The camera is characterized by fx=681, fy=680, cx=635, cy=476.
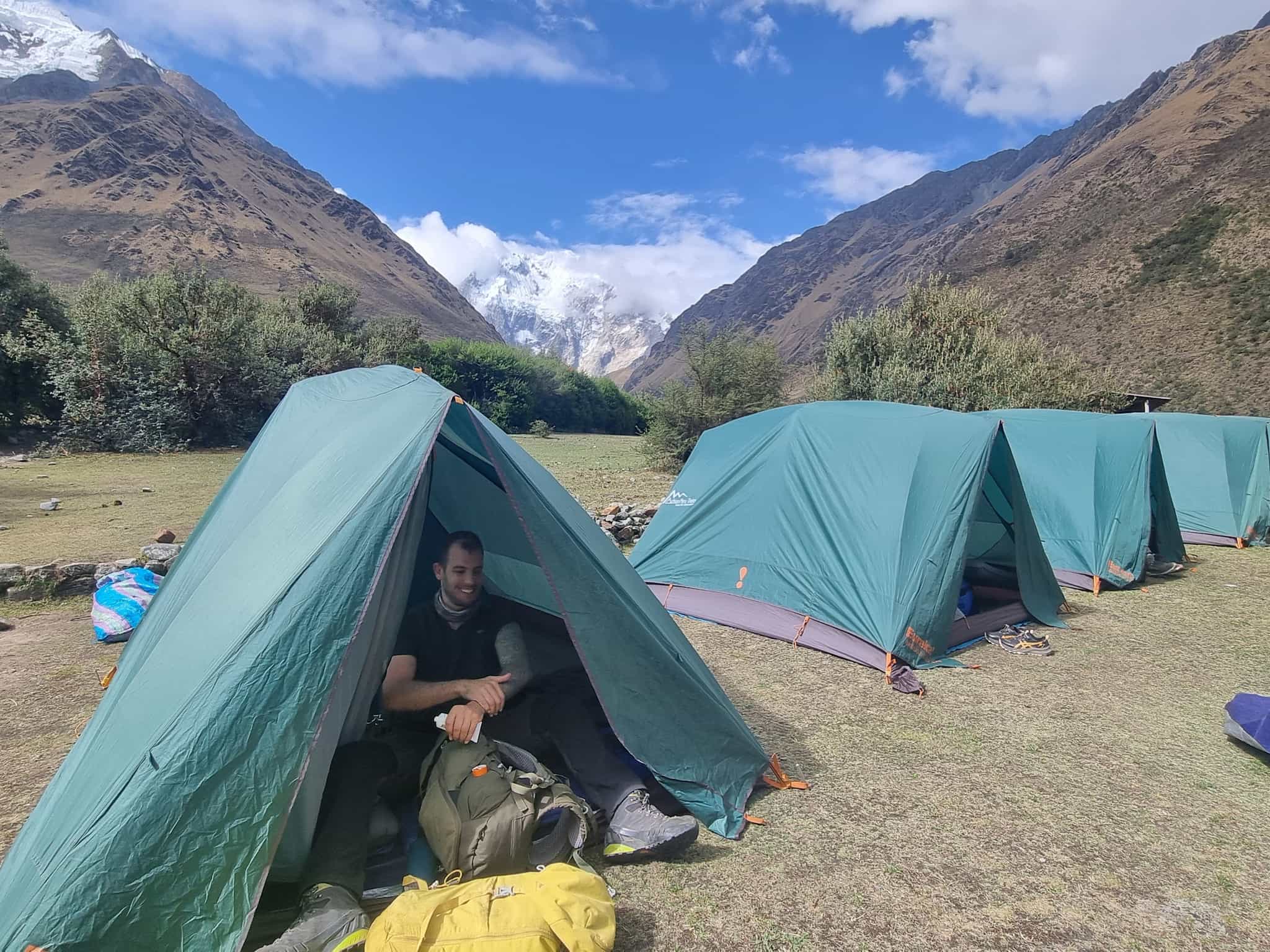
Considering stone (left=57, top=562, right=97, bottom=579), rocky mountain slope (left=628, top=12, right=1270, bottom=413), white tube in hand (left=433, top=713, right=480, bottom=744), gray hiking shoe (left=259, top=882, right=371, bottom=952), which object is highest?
rocky mountain slope (left=628, top=12, right=1270, bottom=413)

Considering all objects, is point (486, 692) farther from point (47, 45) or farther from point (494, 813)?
point (47, 45)

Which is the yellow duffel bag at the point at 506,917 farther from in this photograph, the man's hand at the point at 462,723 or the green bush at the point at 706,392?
the green bush at the point at 706,392

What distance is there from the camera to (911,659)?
6.19m

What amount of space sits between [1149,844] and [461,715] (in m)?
3.84

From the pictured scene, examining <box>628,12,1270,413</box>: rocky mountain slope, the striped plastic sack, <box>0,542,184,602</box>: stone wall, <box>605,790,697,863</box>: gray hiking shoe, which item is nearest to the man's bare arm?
<box>605,790,697,863</box>: gray hiking shoe

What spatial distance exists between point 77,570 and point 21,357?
18565 millimetres

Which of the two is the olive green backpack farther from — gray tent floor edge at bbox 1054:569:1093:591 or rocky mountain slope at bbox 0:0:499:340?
rocky mountain slope at bbox 0:0:499:340

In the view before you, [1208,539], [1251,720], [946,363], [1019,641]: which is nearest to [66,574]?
[1019,641]

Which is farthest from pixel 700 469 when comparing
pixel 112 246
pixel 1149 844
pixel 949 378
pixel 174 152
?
pixel 174 152

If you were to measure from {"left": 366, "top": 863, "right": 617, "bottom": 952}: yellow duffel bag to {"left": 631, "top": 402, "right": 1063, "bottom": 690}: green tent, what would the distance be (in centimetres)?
399

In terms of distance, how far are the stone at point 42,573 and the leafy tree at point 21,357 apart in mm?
18294

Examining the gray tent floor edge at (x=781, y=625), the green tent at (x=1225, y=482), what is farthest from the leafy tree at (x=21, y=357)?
the green tent at (x=1225, y=482)

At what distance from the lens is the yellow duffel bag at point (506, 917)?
2514 mm

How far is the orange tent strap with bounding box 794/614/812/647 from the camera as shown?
6750 mm
